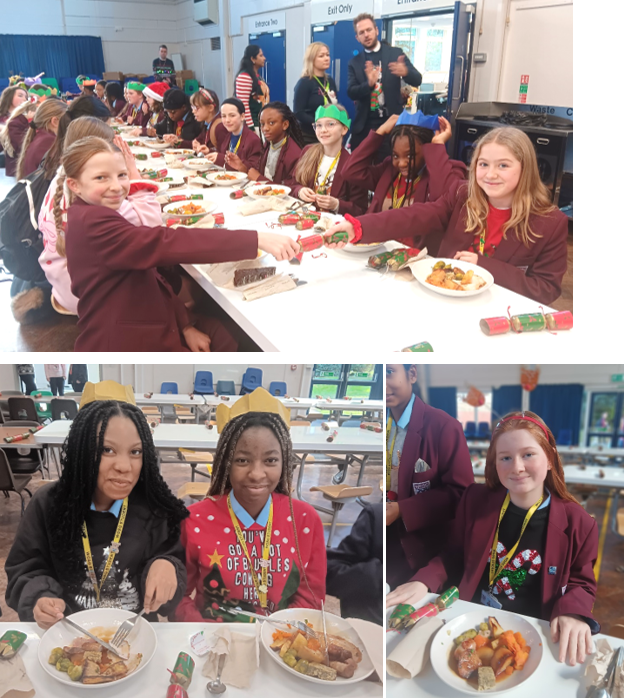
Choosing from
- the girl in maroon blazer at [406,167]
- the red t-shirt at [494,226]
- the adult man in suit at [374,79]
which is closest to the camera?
the red t-shirt at [494,226]

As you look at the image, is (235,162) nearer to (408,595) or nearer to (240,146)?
(240,146)

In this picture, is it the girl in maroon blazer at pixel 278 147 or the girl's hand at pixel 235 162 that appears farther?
the girl's hand at pixel 235 162

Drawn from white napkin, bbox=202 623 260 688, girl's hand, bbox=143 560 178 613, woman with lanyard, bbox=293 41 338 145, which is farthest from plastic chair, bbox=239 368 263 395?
woman with lanyard, bbox=293 41 338 145

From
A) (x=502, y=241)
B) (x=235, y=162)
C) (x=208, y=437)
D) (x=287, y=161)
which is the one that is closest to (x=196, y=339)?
(x=208, y=437)

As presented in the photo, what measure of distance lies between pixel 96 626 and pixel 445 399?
101 centimetres

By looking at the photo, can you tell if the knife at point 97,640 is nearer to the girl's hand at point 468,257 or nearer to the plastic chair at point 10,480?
the plastic chair at point 10,480

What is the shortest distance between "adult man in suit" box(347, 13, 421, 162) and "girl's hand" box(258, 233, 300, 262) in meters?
0.91

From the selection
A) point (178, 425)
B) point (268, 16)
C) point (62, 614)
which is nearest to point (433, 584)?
point (178, 425)

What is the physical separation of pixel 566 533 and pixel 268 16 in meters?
1.68

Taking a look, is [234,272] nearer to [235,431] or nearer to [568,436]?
[235,431]

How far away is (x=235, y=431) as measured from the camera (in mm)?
1267

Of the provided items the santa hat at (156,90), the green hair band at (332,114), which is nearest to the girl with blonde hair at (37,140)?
the santa hat at (156,90)

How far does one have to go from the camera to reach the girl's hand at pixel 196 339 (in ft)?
5.40

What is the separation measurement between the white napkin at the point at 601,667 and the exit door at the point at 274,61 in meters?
1.88
